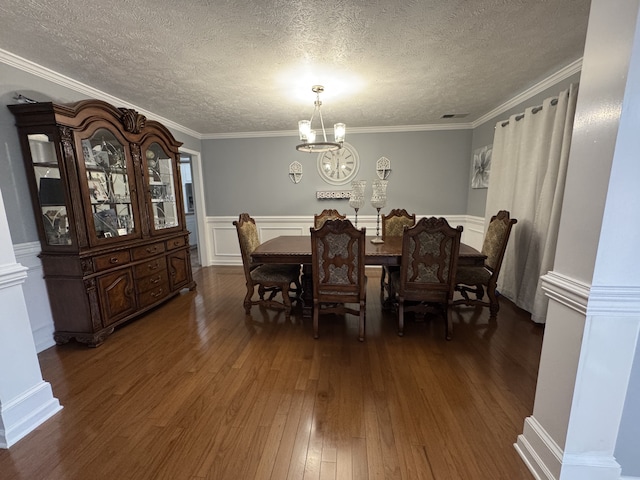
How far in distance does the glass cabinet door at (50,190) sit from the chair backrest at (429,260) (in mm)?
2760

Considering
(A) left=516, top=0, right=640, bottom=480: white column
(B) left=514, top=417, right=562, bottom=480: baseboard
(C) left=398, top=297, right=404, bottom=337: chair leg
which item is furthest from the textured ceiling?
(B) left=514, top=417, right=562, bottom=480: baseboard

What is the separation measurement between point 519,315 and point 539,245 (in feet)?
2.41

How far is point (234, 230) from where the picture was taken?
4738mm

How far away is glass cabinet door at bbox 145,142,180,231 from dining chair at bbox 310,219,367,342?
1965 mm

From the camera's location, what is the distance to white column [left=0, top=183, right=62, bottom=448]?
1297mm

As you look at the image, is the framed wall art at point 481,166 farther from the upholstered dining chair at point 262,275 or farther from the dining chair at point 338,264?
the upholstered dining chair at point 262,275

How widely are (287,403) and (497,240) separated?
2.33m

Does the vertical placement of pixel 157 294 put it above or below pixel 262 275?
below

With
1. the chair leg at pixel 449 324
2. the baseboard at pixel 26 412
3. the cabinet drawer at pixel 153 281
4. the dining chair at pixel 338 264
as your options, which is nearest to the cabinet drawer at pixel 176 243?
the cabinet drawer at pixel 153 281

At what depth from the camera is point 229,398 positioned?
162cm

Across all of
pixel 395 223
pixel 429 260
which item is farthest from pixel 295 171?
pixel 429 260

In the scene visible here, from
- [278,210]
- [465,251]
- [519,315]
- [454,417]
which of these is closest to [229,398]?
[454,417]

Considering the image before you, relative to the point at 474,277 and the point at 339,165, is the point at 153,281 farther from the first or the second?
the point at 474,277

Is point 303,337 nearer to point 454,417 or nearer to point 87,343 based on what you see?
point 454,417
